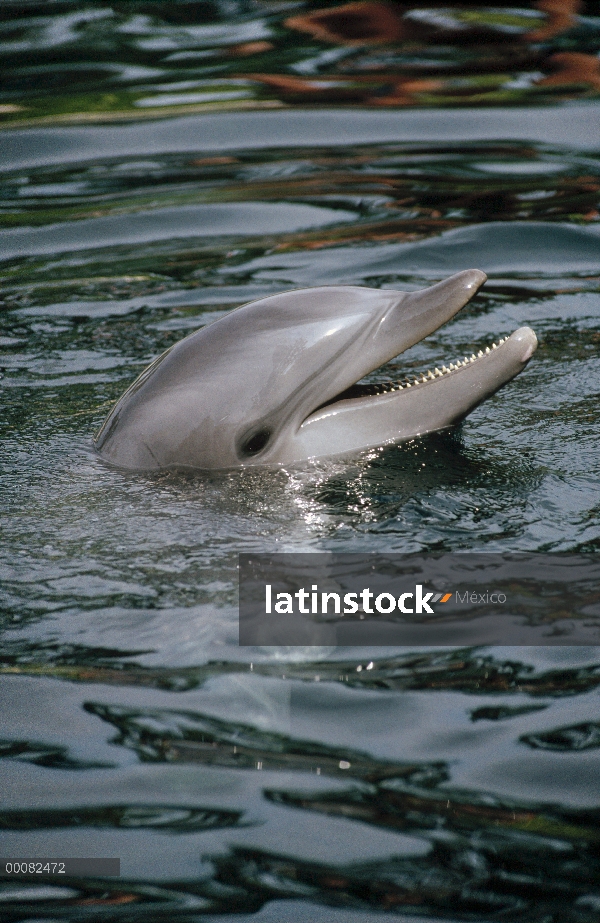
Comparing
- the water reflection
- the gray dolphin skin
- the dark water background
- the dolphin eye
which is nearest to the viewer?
the dark water background

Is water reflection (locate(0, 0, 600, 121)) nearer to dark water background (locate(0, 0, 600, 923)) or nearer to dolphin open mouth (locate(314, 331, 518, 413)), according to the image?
dark water background (locate(0, 0, 600, 923))

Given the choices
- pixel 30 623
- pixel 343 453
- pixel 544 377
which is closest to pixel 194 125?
pixel 544 377

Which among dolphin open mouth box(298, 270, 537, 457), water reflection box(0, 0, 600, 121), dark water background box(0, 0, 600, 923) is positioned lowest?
dark water background box(0, 0, 600, 923)

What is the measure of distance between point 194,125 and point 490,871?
391 inches

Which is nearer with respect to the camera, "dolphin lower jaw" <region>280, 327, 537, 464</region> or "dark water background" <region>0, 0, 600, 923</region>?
"dark water background" <region>0, 0, 600, 923</region>

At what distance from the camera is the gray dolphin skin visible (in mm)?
4570

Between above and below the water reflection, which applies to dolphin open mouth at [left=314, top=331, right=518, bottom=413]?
below

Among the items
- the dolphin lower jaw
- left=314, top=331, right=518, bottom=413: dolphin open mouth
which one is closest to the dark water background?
the dolphin lower jaw

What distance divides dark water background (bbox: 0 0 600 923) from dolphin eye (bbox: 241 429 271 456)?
10cm

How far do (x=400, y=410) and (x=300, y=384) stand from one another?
0.47m

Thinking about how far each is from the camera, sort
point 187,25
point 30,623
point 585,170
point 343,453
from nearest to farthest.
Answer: point 30,623
point 343,453
point 585,170
point 187,25

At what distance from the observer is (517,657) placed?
3744mm

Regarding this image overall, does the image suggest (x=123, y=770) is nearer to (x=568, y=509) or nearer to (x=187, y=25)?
(x=568, y=509)

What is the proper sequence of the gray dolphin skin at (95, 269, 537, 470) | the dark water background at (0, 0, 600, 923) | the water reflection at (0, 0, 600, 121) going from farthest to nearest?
1. the water reflection at (0, 0, 600, 121)
2. the gray dolphin skin at (95, 269, 537, 470)
3. the dark water background at (0, 0, 600, 923)
